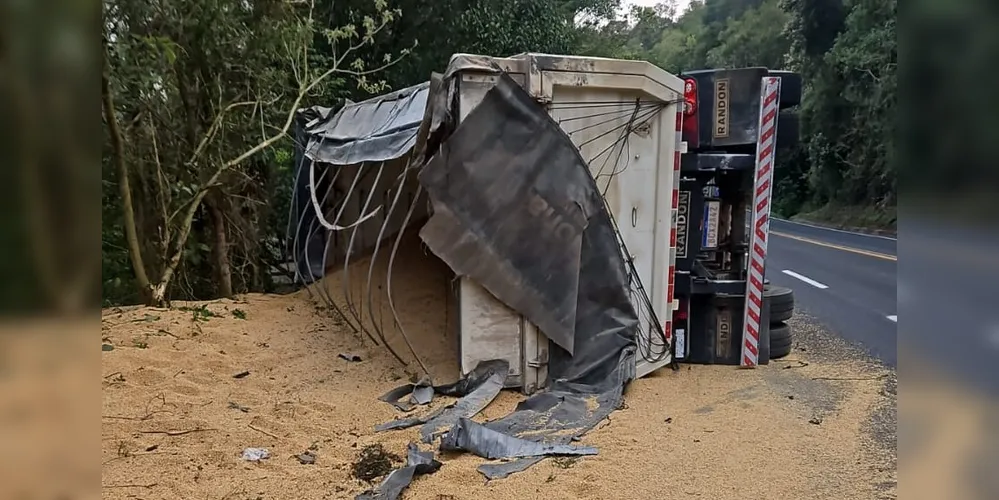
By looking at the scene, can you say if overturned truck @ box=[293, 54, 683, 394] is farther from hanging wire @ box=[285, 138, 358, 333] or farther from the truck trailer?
hanging wire @ box=[285, 138, 358, 333]

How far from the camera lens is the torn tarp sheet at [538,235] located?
4883 millimetres

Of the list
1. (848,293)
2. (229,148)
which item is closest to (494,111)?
(229,148)

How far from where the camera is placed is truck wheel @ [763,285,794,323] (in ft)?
20.5

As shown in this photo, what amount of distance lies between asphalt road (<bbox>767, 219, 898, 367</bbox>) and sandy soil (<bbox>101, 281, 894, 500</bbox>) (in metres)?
0.85

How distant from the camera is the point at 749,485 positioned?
361cm

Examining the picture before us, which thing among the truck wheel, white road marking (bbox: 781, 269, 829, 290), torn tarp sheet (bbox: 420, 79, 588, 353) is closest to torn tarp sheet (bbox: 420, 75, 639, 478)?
torn tarp sheet (bbox: 420, 79, 588, 353)

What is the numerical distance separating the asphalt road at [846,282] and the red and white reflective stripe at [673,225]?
1.68m

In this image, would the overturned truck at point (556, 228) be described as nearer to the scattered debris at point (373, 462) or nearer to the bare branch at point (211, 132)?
the scattered debris at point (373, 462)

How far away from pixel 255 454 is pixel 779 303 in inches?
180

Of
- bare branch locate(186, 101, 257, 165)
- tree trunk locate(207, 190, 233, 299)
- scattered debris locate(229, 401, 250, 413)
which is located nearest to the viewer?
scattered debris locate(229, 401, 250, 413)

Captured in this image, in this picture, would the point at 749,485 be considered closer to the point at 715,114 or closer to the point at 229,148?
the point at 715,114
